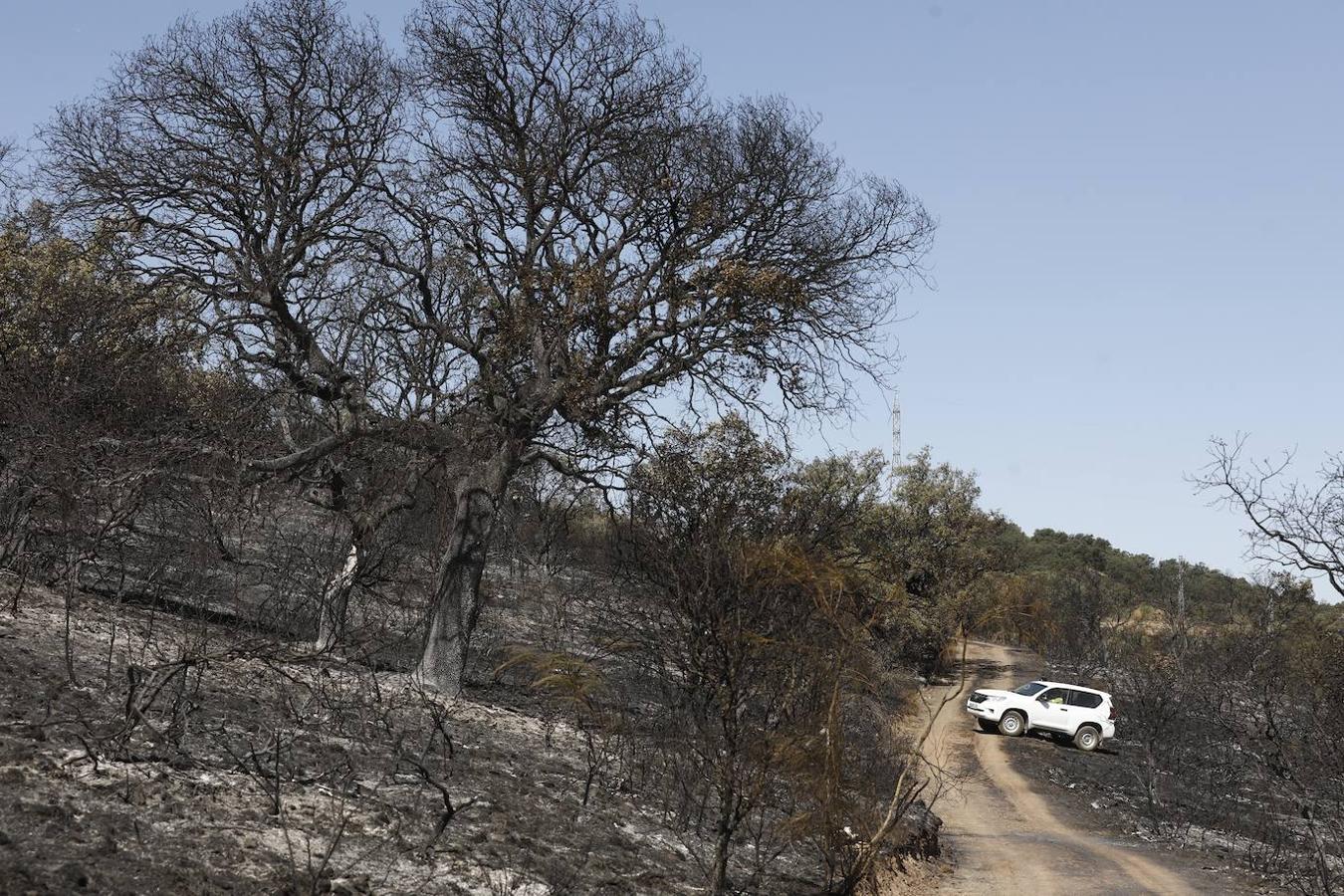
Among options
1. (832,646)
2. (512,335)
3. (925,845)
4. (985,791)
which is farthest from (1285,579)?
(832,646)

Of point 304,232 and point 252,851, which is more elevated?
point 304,232

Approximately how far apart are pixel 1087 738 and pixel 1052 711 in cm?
117

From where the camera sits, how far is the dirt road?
56.2 ft

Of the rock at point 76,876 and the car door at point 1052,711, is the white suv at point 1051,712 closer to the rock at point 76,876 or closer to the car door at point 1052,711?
the car door at point 1052,711

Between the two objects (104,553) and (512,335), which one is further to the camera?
(104,553)

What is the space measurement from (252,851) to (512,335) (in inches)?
502

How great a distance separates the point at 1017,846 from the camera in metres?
20.4

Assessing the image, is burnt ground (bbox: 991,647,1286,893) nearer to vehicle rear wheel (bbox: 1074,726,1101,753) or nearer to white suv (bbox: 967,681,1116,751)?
vehicle rear wheel (bbox: 1074,726,1101,753)

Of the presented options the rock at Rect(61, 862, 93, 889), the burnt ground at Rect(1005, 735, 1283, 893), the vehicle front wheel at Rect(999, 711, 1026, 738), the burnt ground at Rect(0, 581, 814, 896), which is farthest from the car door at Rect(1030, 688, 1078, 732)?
the rock at Rect(61, 862, 93, 889)

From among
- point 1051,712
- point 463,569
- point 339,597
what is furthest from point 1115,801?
point 339,597

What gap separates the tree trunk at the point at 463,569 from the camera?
20.8 meters

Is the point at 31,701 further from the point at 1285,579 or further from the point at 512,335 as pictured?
the point at 1285,579

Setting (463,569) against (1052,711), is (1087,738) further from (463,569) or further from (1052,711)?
(463,569)

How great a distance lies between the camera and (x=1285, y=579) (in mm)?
35812
